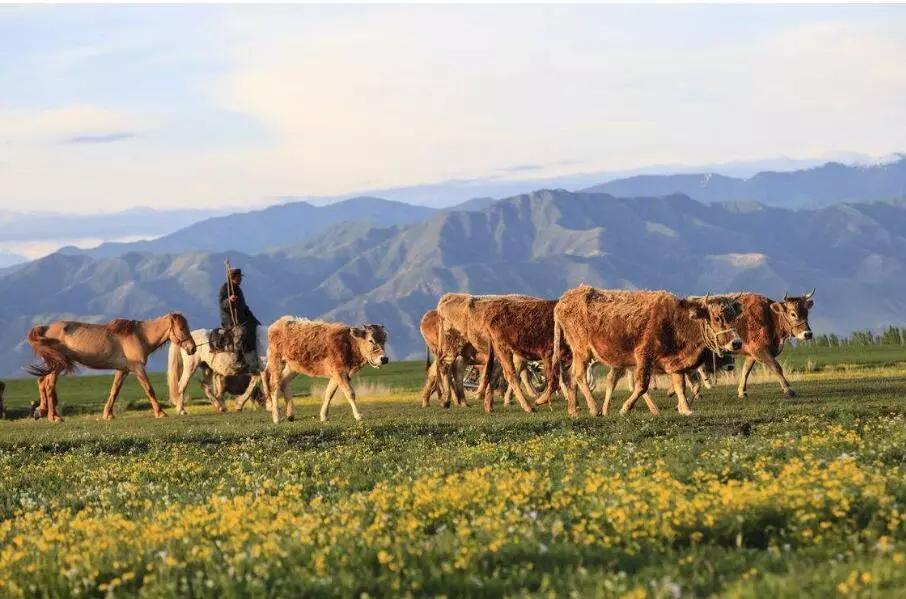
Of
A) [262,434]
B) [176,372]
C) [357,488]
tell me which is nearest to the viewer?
Answer: [357,488]

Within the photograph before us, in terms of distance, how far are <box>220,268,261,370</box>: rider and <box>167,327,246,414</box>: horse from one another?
179 millimetres

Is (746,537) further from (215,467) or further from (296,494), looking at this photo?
(215,467)

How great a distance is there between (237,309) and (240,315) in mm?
308

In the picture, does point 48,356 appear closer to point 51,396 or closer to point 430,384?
point 51,396

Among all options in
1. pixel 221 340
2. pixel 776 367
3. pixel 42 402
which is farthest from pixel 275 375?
pixel 776 367

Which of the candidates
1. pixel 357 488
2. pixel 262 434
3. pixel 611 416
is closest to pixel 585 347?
pixel 611 416

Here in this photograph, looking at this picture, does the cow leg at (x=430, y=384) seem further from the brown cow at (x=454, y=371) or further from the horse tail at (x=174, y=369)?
the horse tail at (x=174, y=369)

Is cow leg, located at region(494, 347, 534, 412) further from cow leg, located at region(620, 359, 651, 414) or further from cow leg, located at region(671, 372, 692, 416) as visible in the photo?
cow leg, located at region(671, 372, 692, 416)

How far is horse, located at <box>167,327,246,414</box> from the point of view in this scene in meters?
36.9

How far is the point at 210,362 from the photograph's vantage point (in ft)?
127

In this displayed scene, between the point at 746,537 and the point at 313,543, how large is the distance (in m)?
3.85

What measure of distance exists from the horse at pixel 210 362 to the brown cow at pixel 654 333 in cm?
1293

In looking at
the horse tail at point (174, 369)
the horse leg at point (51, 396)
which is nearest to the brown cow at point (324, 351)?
the horse leg at point (51, 396)

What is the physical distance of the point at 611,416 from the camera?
25047 millimetres
